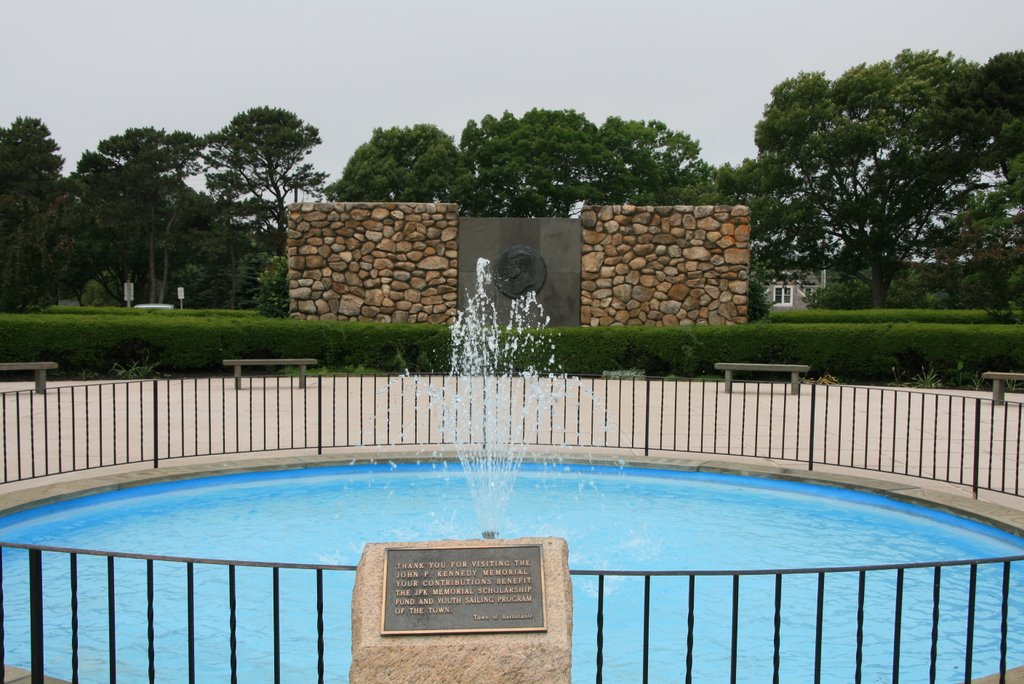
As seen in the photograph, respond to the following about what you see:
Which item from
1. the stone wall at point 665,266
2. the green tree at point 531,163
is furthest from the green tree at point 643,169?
the stone wall at point 665,266

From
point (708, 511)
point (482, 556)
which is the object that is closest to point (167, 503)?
point (708, 511)

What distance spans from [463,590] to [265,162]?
5111 centimetres

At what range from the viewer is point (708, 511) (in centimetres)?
857

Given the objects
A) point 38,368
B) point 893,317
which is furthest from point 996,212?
point 38,368

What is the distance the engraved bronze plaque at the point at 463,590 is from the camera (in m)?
3.46

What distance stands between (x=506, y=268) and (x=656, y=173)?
2843cm

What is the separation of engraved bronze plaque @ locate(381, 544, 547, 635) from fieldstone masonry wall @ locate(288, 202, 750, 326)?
56.1ft

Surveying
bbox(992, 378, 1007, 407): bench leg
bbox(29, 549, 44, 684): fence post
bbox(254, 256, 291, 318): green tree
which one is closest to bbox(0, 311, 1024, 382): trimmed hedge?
bbox(254, 256, 291, 318): green tree

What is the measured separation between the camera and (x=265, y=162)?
51594 mm

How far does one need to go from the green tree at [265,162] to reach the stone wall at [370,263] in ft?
101

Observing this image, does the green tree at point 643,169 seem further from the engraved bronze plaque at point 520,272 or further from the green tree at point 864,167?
the engraved bronze plaque at point 520,272

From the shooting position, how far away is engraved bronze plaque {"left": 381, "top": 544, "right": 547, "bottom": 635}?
346cm

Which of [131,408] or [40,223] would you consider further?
[40,223]

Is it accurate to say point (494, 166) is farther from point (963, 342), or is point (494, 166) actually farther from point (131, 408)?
point (131, 408)
